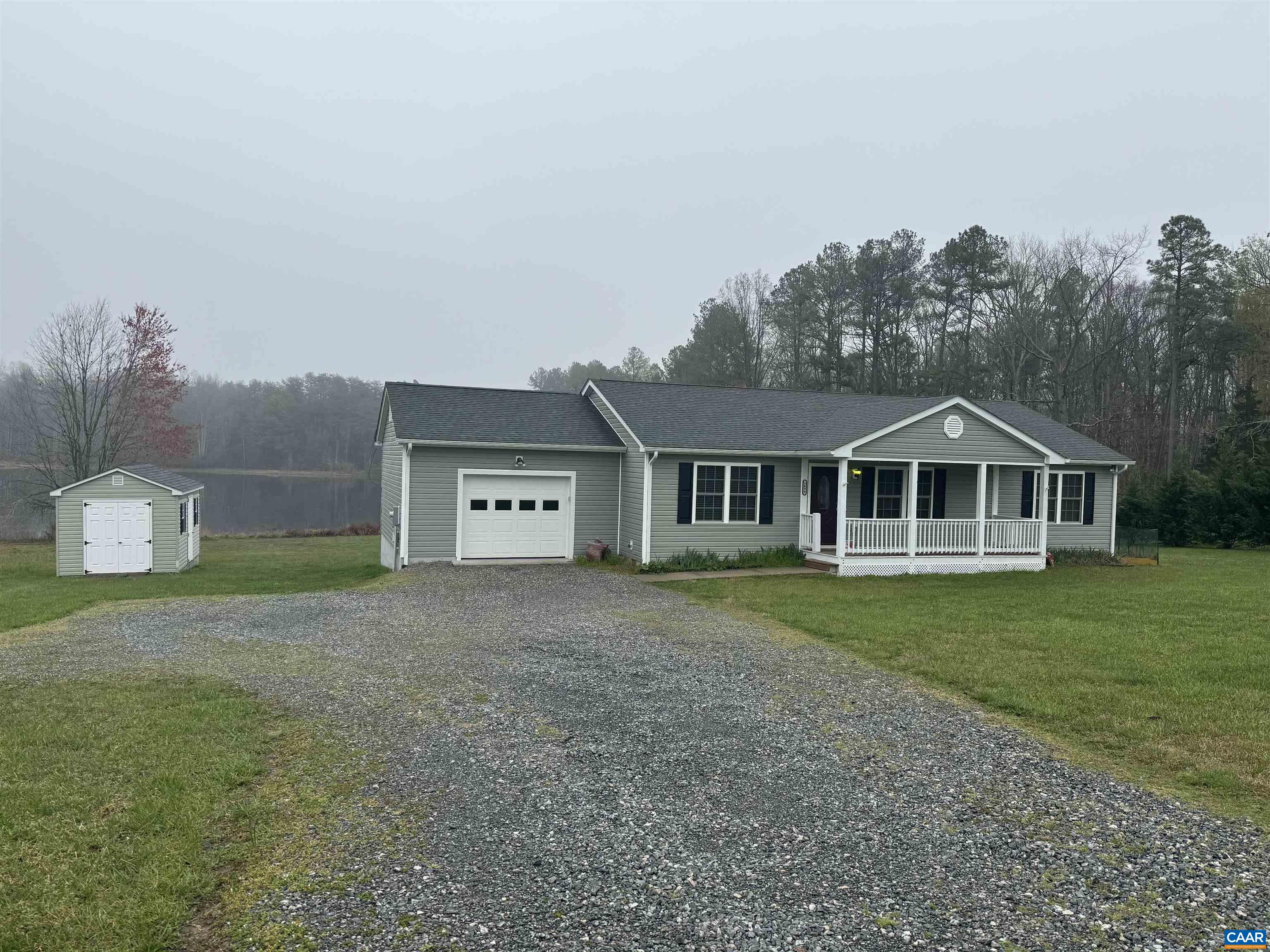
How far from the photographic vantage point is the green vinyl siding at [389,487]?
18375 mm

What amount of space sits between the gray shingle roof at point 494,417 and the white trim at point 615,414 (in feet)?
1.07

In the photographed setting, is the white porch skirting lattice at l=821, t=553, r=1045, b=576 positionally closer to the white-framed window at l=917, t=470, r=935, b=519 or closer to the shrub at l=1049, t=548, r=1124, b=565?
the shrub at l=1049, t=548, r=1124, b=565

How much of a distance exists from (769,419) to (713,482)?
295cm

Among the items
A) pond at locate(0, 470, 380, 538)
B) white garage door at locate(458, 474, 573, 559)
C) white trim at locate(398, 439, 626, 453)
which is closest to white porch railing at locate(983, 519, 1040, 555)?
white trim at locate(398, 439, 626, 453)

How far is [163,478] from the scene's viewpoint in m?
19.8

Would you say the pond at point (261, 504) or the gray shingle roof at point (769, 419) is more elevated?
the gray shingle roof at point (769, 419)

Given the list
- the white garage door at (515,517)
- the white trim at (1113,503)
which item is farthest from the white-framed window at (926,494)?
the white garage door at (515,517)

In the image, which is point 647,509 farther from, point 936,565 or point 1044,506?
point 1044,506

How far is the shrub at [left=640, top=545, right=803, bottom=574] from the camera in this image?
1692 centimetres

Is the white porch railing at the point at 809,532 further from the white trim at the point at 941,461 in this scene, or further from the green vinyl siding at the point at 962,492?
the green vinyl siding at the point at 962,492

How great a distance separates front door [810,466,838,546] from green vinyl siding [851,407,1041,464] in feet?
5.33

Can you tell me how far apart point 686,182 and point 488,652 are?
1498 inches

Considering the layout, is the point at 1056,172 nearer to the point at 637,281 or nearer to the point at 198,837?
the point at 637,281

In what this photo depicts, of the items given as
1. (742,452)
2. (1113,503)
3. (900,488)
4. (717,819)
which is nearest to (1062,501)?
(1113,503)
